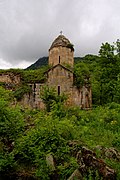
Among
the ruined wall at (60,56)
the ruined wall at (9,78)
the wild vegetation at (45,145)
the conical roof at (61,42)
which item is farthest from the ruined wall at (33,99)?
the wild vegetation at (45,145)

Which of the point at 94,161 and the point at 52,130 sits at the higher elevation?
the point at 52,130

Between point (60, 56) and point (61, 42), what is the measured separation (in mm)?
1502

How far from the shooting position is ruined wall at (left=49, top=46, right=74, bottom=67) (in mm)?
33500

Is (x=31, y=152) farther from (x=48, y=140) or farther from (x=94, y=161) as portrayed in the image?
(x=94, y=161)

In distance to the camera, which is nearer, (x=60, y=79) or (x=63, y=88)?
(x=63, y=88)

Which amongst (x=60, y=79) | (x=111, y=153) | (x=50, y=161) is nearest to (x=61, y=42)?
(x=60, y=79)

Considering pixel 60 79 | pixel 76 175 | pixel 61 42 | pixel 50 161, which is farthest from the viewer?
pixel 61 42

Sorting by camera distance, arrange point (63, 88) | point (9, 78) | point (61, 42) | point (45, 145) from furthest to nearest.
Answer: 1. point (61, 42)
2. point (9, 78)
3. point (63, 88)
4. point (45, 145)

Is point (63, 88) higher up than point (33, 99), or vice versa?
point (63, 88)

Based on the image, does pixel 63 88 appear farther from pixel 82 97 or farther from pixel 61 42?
pixel 61 42

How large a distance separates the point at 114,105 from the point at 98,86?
6084 mm

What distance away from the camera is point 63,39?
34.3m

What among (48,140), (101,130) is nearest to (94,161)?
(48,140)

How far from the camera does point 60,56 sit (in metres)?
33.5
